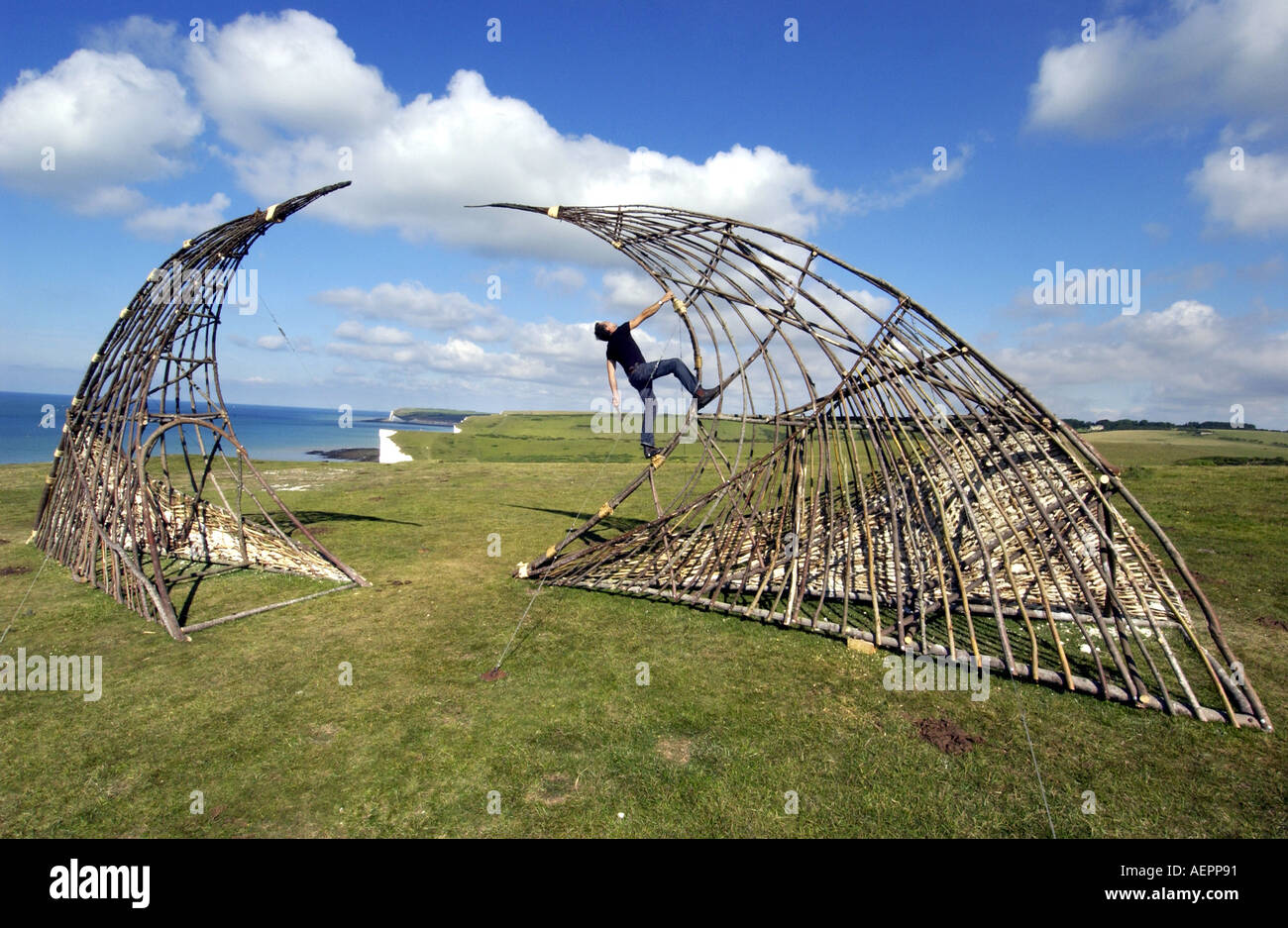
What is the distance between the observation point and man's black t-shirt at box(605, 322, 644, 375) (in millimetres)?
9203

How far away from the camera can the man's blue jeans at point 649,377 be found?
9.48m

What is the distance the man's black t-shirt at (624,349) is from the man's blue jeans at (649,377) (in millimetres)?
136

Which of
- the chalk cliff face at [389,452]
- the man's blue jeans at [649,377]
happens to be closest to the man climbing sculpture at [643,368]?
the man's blue jeans at [649,377]

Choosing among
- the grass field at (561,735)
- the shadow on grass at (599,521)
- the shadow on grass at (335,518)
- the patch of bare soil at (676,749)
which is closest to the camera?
the grass field at (561,735)

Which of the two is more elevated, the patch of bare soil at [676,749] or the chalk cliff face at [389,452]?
the chalk cliff face at [389,452]

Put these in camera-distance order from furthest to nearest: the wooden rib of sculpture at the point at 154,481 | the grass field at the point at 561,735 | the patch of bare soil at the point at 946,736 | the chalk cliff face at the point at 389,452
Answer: the chalk cliff face at the point at 389,452
the wooden rib of sculpture at the point at 154,481
the patch of bare soil at the point at 946,736
the grass field at the point at 561,735

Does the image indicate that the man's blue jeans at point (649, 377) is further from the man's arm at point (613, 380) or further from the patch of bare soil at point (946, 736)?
the patch of bare soil at point (946, 736)

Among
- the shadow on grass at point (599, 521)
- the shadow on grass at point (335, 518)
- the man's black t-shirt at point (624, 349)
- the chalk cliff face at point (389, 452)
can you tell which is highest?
the man's black t-shirt at point (624, 349)

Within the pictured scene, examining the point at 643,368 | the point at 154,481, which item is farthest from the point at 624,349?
the point at 154,481

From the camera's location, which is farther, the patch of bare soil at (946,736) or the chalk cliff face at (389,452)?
the chalk cliff face at (389,452)

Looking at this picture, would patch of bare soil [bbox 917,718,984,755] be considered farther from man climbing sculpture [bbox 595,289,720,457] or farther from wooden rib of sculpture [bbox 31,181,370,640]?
wooden rib of sculpture [bbox 31,181,370,640]

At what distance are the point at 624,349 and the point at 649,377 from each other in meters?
0.61

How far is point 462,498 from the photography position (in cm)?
1984

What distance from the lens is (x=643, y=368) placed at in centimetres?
948
